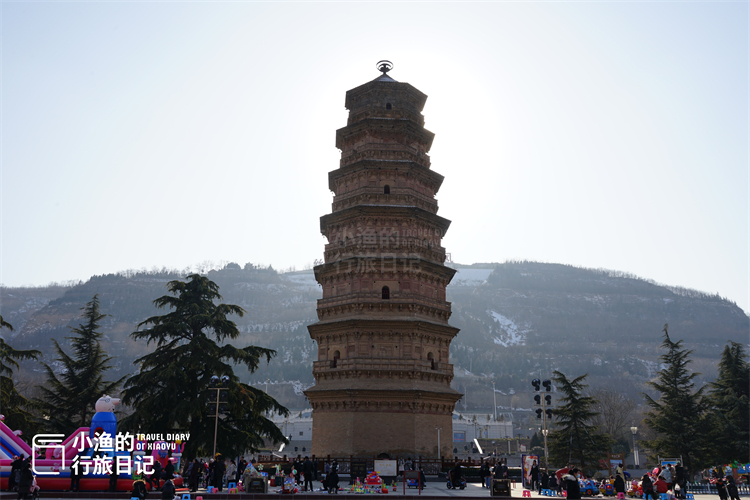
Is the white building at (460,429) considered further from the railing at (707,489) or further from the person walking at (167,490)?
the person walking at (167,490)

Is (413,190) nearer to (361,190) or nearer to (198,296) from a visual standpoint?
(361,190)

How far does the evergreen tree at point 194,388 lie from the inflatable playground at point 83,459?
572 cm

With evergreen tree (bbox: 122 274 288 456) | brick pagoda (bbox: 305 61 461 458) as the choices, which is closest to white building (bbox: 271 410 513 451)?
brick pagoda (bbox: 305 61 461 458)

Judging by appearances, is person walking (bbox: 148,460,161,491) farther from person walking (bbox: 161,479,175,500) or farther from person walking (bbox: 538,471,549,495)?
person walking (bbox: 538,471,549,495)

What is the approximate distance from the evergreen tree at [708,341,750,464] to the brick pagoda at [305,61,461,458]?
21.2 metres

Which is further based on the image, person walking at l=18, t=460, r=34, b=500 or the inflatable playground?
the inflatable playground

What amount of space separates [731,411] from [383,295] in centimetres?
2860

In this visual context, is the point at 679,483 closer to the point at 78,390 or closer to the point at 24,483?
the point at 24,483

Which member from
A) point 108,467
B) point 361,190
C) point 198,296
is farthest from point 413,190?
point 108,467

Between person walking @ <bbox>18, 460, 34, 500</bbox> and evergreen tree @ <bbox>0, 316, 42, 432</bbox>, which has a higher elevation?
evergreen tree @ <bbox>0, 316, 42, 432</bbox>

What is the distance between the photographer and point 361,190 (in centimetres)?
4203

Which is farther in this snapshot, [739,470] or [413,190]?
[413,190]

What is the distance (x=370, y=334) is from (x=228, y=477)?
46.2 ft

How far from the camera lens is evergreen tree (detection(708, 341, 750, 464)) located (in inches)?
1667
